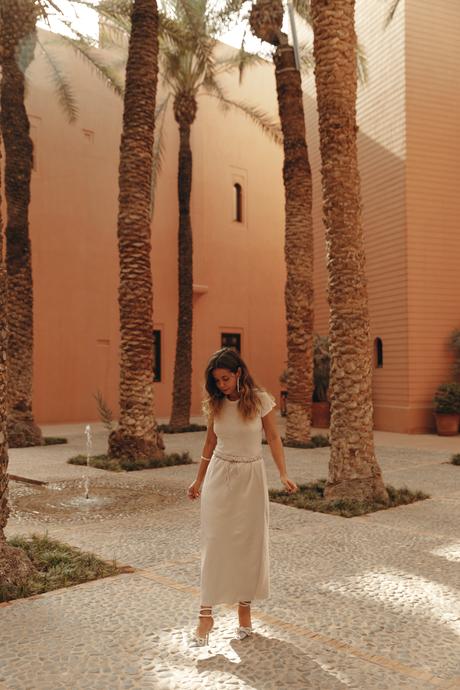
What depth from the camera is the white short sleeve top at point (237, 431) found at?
3.71 m

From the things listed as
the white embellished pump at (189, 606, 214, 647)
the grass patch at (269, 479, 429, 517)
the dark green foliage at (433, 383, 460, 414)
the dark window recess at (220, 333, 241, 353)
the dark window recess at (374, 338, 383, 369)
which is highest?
the dark window recess at (220, 333, 241, 353)

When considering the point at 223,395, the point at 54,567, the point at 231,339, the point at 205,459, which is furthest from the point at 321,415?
the point at 223,395

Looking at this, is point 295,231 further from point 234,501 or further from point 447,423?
point 234,501

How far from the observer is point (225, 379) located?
12.1 feet

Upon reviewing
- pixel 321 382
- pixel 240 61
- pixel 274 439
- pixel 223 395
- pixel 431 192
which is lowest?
pixel 274 439

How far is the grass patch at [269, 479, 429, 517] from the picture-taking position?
717cm

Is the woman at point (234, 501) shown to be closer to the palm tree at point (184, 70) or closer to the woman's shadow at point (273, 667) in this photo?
the woman's shadow at point (273, 667)

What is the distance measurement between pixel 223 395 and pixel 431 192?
1366 centimetres

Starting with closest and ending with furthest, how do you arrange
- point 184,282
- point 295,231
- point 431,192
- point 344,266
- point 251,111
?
1. point 344,266
2. point 295,231
3. point 431,192
4. point 184,282
5. point 251,111

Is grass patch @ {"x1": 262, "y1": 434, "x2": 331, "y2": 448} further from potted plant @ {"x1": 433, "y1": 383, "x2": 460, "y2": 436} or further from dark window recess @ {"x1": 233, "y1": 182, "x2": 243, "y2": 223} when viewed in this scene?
dark window recess @ {"x1": 233, "y1": 182, "x2": 243, "y2": 223}

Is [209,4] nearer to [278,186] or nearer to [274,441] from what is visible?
[278,186]

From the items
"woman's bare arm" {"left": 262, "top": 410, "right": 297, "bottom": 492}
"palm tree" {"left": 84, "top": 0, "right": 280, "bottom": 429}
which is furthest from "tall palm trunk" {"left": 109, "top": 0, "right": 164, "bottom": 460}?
"woman's bare arm" {"left": 262, "top": 410, "right": 297, "bottom": 492}

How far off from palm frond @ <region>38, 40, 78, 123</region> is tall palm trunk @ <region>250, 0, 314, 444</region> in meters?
6.79

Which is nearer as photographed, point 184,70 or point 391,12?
point 391,12
